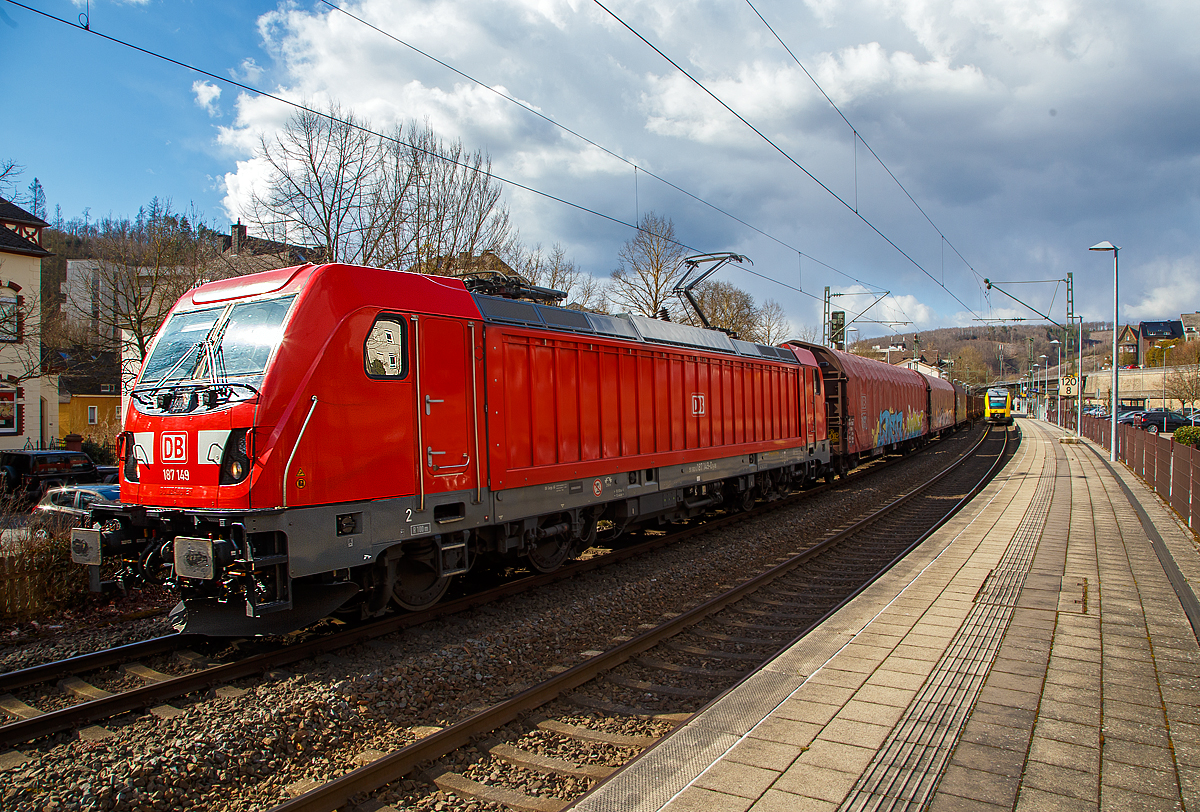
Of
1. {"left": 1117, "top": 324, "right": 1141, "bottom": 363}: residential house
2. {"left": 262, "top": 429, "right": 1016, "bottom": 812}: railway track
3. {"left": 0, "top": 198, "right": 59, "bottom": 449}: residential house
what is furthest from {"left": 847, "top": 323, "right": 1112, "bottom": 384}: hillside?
{"left": 0, "top": 198, "right": 59, "bottom": 449}: residential house

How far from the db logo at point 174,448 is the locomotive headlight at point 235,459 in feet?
1.95

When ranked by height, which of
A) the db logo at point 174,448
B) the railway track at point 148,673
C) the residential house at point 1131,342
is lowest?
the railway track at point 148,673

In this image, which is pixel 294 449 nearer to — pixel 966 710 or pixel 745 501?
pixel 966 710

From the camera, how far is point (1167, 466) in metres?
14.2

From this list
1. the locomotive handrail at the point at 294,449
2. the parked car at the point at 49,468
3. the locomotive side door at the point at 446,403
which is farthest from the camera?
the parked car at the point at 49,468

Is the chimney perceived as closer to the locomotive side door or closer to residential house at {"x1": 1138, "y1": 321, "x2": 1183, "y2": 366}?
the locomotive side door

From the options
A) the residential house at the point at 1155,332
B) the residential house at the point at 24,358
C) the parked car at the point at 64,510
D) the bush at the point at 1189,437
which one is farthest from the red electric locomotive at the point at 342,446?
the residential house at the point at 1155,332

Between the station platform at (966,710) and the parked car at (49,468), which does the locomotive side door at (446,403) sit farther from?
the parked car at (49,468)

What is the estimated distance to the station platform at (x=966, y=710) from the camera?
144 inches

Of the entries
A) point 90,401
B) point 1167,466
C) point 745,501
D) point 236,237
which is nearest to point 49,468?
point 236,237

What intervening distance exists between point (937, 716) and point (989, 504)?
12434 mm

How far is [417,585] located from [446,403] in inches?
79.3

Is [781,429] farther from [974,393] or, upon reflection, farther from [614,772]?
[974,393]

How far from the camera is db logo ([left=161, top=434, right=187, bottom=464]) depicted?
19.3 ft
